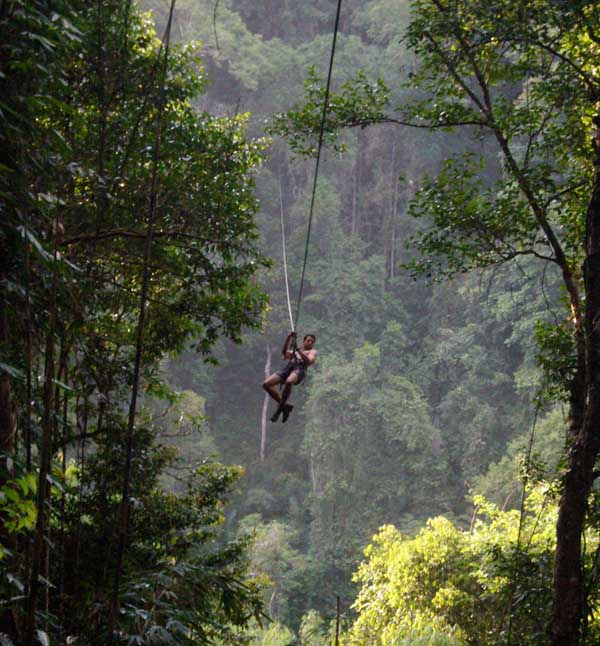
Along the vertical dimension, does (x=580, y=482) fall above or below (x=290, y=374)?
below

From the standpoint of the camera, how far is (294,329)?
4508mm

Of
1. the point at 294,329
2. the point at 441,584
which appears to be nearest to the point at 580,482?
the point at 294,329

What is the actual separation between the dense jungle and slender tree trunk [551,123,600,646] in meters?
0.01

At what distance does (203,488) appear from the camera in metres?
5.43

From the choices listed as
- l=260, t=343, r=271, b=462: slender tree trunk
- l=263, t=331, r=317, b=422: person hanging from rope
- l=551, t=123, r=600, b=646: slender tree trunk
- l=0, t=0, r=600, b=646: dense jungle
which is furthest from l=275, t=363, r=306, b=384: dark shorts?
l=260, t=343, r=271, b=462: slender tree trunk

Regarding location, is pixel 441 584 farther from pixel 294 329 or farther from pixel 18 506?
pixel 18 506

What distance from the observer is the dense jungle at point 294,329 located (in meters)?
2.43

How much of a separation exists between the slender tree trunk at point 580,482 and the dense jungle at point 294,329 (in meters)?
0.01

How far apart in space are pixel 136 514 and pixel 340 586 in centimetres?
1134

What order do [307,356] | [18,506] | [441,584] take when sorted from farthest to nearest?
[441,584] < [307,356] < [18,506]

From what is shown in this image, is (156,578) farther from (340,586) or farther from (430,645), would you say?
(340,586)

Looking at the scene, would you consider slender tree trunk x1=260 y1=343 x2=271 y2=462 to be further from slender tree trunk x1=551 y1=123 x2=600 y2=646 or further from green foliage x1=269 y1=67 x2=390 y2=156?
slender tree trunk x1=551 y1=123 x2=600 y2=646

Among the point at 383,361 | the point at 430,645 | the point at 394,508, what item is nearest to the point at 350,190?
the point at 383,361

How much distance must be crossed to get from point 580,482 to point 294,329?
6.31ft
